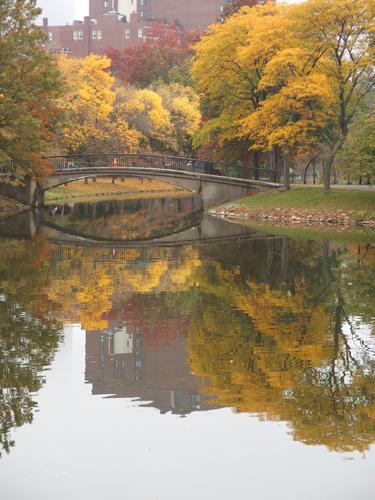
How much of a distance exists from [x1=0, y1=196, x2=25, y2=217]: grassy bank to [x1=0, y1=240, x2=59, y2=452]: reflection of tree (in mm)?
33539

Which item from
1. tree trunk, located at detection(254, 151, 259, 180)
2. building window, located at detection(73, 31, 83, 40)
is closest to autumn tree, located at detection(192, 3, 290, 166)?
tree trunk, located at detection(254, 151, 259, 180)

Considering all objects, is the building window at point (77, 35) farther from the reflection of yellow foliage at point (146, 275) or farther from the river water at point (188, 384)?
the river water at point (188, 384)

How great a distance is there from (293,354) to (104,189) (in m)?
81.1

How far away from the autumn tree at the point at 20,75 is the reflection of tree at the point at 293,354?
2644 centimetres

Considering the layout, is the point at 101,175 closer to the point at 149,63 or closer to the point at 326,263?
the point at 326,263

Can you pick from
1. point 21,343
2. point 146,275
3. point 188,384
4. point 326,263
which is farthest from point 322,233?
point 188,384

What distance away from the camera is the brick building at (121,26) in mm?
160500

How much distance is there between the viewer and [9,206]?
6438 centimetres

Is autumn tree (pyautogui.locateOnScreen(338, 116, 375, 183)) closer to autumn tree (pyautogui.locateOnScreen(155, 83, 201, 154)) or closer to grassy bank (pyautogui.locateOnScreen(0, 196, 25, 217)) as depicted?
grassy bank (pyautogui.locateOnScreen(0, 196, 25, 217))

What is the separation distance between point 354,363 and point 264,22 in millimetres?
42849

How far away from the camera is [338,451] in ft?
35.4

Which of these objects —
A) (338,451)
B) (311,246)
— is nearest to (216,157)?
(311,246)

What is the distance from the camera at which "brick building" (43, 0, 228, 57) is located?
527 ft

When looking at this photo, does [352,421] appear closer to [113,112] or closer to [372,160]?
[372,160]
